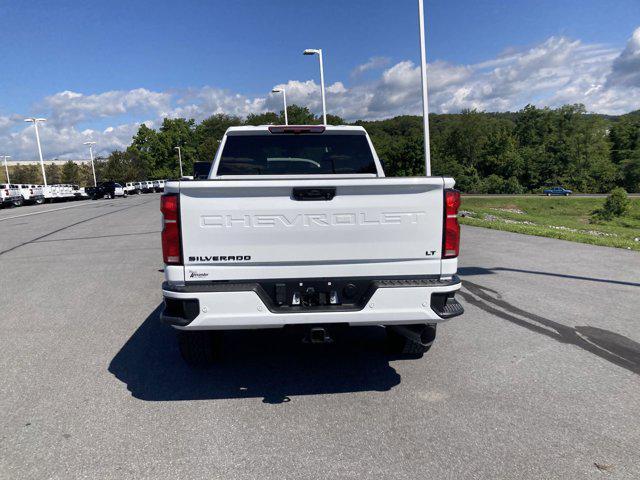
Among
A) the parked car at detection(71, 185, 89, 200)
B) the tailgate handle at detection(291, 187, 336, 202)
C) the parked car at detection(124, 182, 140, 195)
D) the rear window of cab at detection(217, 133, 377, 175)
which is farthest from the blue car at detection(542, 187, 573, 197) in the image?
the tailgate handle at detection(291, 187, 336, 202)

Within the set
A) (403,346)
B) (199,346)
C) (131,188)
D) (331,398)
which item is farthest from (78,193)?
(331,398)

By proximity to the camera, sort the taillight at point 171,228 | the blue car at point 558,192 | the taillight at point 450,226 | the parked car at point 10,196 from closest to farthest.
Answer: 1. the taillight at point 171,228
2. the taillight at point 450,226
3. the parked car at point 10,196
4. the blue car at point 558,192

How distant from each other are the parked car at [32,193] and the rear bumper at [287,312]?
137ft

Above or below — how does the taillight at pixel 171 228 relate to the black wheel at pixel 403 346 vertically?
above

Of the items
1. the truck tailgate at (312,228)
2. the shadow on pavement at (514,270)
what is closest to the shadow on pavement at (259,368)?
the truck tailgate at (312,228)

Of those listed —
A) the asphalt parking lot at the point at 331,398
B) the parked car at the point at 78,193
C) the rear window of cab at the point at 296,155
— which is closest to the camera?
the asphalt parking lot at the point at 331,398

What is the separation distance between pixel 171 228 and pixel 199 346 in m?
1.25

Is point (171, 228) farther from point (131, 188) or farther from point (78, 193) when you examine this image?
point (131, 188)

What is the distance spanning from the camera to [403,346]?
14.8ft

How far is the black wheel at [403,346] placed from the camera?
14.6 ft

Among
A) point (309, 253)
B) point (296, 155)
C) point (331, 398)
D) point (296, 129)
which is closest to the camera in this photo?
point (309, 253)

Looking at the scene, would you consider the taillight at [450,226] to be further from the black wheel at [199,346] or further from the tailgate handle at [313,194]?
the black wheel at [199,346]

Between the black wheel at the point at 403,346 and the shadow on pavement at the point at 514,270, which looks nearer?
the black wheel at the point at 403,346

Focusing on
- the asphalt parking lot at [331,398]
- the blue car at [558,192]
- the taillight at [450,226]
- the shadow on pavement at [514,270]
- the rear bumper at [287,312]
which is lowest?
the blue car at [558,192]
